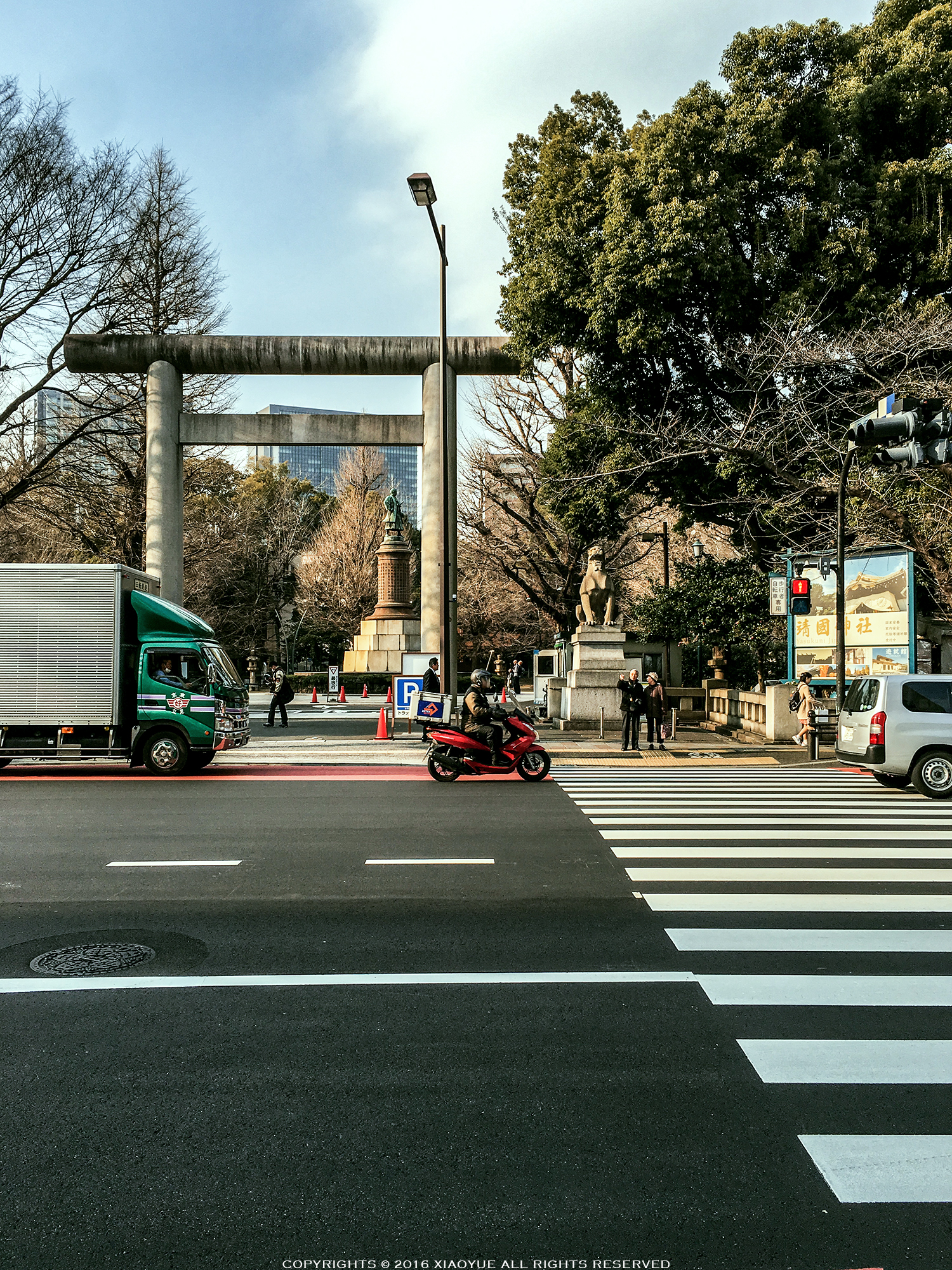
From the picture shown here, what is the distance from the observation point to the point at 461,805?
12039 mm

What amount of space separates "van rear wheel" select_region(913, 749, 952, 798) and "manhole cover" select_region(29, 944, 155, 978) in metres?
10.8

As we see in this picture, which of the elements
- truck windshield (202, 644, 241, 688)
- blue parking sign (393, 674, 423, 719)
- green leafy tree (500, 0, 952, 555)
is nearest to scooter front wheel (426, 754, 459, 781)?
truck windshield (202, 644, 241, 688)

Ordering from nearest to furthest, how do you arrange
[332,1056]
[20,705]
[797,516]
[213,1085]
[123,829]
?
[213,1085], [332,1056], [123,829], [20,705], [797,516]

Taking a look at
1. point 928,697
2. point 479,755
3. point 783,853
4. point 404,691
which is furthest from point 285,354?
point 783,853

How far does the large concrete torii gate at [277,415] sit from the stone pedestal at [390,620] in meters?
14.7

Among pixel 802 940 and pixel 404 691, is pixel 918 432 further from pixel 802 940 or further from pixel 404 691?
pixel 404 691

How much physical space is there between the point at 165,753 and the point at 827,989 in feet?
42.2

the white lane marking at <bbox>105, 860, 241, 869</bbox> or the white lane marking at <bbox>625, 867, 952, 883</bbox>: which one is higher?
the white lane marking at <bbox>625, 867, 952, 883</bbox>

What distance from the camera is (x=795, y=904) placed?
6.90m

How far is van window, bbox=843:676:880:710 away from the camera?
13258mm

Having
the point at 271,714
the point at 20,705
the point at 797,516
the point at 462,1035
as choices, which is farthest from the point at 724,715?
the point at 462,1035

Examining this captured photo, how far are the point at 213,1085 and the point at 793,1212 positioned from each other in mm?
2359

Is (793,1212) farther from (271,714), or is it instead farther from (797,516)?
(271,714)

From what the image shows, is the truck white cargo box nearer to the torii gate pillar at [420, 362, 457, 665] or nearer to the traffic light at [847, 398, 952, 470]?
the torii gate pillar at [420, 362, 457, 665]
